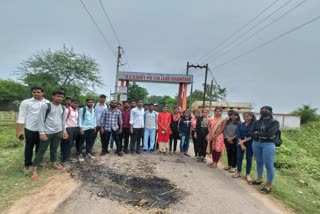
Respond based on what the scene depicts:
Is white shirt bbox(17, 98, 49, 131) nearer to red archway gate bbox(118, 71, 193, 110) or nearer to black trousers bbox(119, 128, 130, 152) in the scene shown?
black trousers bbox(119, 128, 130, 152)

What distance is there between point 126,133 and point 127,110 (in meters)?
0.71

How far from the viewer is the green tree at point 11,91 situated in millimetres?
28281

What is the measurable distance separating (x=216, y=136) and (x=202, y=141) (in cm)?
81

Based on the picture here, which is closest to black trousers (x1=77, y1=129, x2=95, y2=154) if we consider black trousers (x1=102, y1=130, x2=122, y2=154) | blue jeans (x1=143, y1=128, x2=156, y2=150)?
black trousers (x1=102, y1=130, x2=122, y2=154)

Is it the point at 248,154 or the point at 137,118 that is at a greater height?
the point at 137,118

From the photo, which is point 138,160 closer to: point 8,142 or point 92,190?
point 92,190

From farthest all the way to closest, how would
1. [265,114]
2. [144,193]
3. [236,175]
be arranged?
[236,175] < [265,114] < [144,193]

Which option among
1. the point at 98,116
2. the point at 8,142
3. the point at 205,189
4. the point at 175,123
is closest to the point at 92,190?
the point at 205,189

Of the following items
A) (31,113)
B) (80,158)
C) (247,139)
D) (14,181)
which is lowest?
(14,181)

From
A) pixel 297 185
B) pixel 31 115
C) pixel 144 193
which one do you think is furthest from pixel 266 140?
pixel 31 115

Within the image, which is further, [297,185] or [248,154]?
[297,185]

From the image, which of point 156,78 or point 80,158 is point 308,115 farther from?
point 80,158

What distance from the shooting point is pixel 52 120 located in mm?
5504

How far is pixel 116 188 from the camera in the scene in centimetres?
488
